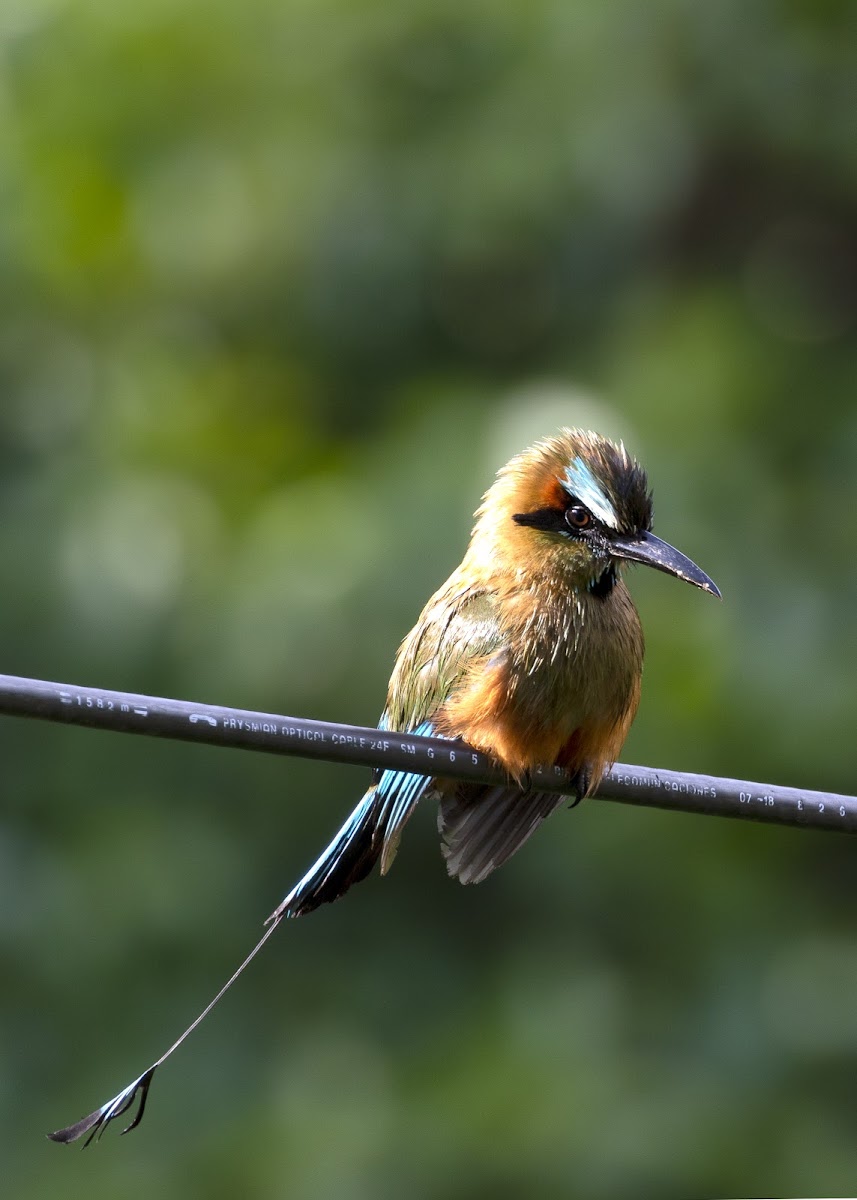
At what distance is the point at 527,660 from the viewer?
3104 mm

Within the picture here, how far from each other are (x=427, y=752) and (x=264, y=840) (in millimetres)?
3459

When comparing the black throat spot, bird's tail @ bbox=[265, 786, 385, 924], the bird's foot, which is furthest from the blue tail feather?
the black throat spot

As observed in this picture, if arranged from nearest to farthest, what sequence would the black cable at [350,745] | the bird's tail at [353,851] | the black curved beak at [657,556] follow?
the black cable at [350,745], the black curved beak at [657,556], the bird's tail at [353,851]

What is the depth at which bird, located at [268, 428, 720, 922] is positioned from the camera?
10.1 ft

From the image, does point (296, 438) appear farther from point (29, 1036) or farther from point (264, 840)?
point (29, 1036)

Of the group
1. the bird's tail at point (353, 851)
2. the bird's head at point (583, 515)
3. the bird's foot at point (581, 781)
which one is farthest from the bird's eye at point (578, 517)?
the bird's tail at point (353, 851)

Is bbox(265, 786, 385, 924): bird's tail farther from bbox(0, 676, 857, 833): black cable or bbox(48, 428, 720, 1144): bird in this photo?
bbox(0, 676, 857, 833): black cable

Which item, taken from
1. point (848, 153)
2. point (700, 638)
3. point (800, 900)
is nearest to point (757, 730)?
point (700, 638)

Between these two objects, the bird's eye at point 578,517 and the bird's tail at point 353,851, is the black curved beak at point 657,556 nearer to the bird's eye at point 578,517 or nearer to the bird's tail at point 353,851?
the bird's eye at point 578,517

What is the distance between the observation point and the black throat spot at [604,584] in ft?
10.5

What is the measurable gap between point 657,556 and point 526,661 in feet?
0.93

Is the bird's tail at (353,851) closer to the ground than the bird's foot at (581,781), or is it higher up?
closer to the ground

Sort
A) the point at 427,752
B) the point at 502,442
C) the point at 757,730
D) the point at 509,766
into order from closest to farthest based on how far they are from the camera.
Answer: the point at 427,752, the point at 509,766, the point at 502,442, the point at 757,730

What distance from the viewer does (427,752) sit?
2.29 metres
